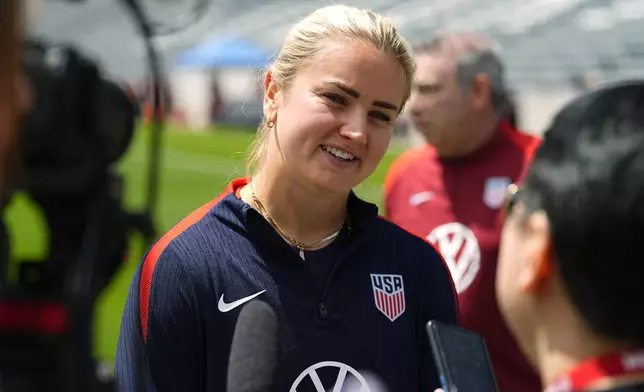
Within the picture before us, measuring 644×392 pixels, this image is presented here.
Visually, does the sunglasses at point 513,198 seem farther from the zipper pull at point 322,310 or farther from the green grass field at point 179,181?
the green grass field at point 179,181

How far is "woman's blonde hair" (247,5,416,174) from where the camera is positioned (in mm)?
2283

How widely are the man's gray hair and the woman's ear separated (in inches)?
69.4

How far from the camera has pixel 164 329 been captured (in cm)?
212

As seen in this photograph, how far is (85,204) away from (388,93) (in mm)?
1314

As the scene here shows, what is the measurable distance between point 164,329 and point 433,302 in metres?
0.64

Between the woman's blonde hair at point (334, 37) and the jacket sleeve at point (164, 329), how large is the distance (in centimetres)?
42

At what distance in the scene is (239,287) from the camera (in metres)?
2.20

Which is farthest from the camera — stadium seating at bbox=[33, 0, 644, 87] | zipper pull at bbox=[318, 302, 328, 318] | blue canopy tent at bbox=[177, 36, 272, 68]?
blue canopy tent at bbox=[177, 36, 272, 68]

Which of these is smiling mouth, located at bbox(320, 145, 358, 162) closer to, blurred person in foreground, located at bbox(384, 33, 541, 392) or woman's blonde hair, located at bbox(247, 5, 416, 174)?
woman's blonde hair, located at bbox(247, 5, 416, 174)

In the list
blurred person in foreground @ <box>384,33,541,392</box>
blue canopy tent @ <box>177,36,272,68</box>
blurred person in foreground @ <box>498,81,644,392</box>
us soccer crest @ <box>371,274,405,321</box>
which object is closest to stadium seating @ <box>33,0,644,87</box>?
blue canopy tent @ <box>177,36,272,68</box>

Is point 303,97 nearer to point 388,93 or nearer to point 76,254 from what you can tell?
point 388,93

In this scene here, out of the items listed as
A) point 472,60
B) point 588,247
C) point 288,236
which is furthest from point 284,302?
point 472,60

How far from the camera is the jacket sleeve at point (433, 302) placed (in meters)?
2.33

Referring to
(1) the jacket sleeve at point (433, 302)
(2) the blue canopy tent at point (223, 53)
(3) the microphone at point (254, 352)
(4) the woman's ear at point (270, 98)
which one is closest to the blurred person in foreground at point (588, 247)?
(3) the microphone at point (254, 352)
